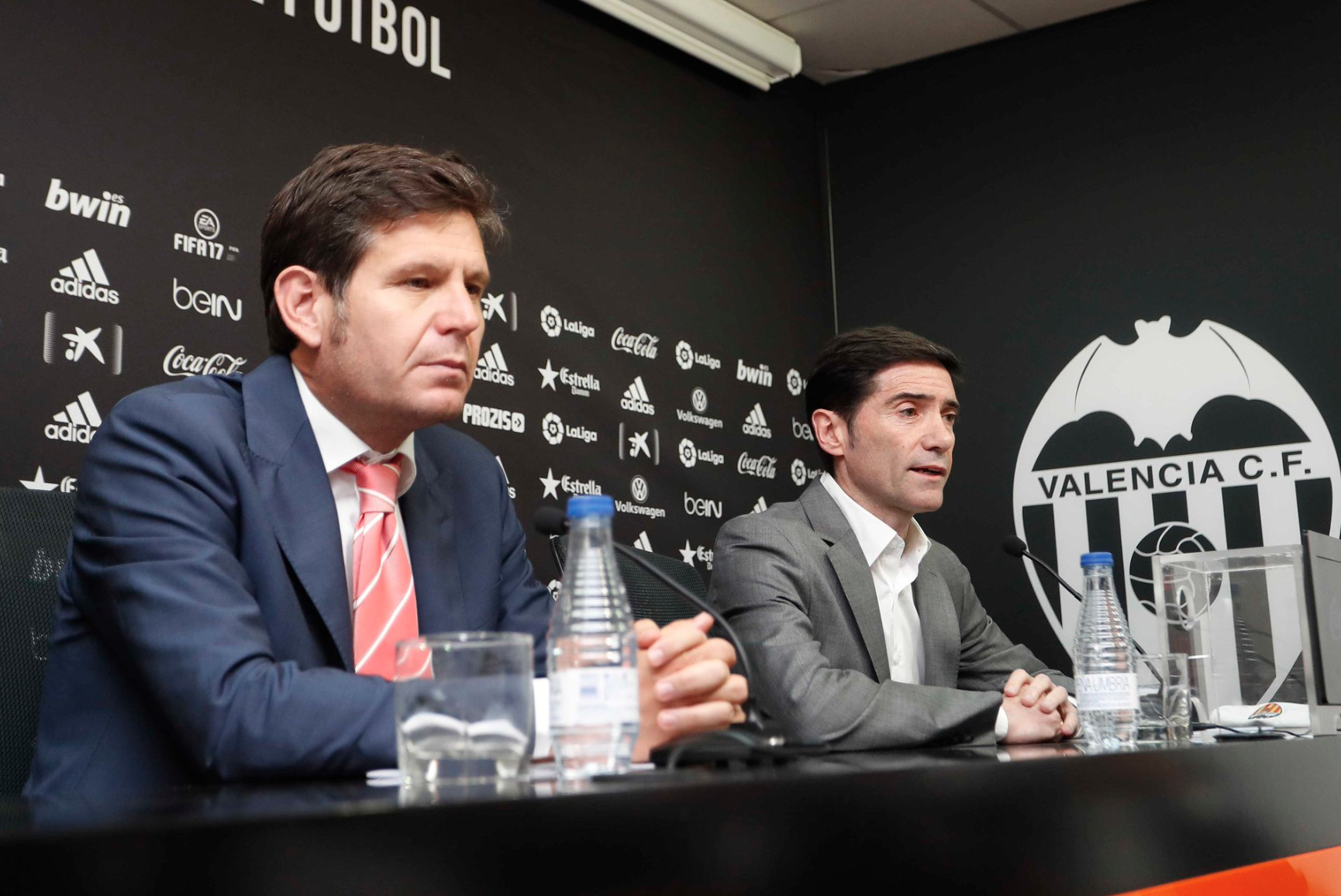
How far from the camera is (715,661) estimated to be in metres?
1.18

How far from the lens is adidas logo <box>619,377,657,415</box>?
12.8 ft

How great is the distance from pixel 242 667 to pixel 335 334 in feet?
1.95

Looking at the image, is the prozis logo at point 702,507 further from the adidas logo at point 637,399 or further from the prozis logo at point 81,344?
the prozis logo at point 81,344

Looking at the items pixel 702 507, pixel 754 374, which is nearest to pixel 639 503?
pixel 702 507

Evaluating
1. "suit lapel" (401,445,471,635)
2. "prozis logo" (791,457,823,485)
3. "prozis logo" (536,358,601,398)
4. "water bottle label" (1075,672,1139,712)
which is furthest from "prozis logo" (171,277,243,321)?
"prozis logo" (791,457,823,485)

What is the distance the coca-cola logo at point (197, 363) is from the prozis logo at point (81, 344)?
114 millimetres

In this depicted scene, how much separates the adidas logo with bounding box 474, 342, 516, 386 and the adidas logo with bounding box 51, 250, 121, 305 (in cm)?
101

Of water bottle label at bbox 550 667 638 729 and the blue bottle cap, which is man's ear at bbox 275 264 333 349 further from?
water bottle label at bbox 550 667 638 729

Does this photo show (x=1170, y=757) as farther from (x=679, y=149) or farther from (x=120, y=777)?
(x=679, y=149)

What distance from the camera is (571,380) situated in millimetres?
3725

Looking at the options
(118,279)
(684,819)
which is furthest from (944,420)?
(684,819)

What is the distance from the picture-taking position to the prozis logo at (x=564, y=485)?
3605 millimetres

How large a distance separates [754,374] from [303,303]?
2.78 meters

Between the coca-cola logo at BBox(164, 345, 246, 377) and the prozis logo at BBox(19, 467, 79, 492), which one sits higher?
the coca-cola logo at BBox(164, 345, 246, 377)
